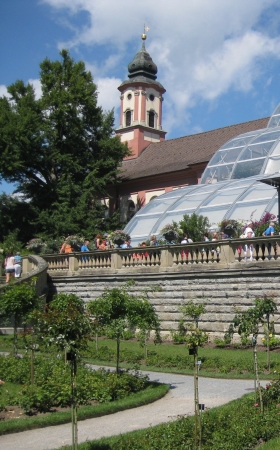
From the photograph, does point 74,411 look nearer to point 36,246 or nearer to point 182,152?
point 36,246

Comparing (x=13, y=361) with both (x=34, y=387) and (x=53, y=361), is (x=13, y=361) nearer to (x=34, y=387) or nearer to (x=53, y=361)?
(x=53, y=361)

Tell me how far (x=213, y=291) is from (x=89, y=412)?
10368mm

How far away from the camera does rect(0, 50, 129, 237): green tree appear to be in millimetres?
40500

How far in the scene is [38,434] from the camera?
981cm

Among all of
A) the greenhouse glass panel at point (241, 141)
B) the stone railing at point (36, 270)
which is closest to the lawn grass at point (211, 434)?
the stone railing at point (36, 270)

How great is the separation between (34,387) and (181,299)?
34.0ft

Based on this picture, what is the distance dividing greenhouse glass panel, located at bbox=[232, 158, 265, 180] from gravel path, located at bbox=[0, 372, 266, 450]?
19.5m

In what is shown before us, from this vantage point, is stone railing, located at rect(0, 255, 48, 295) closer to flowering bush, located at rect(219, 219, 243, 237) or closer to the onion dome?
flowering bush, located at rect(219, 219, 243, 237)

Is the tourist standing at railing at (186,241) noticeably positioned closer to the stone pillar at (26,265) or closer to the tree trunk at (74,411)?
the stone pillar at (26,265)

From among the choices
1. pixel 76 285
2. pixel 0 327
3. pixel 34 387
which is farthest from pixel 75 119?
pixel 34 387

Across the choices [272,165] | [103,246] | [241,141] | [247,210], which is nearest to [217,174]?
[241,141]

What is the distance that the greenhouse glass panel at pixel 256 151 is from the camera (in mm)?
33463

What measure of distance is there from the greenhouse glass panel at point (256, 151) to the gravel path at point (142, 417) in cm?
2081

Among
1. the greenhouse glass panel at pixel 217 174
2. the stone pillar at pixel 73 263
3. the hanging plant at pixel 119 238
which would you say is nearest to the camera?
the hanging plant at pixel 119 238
